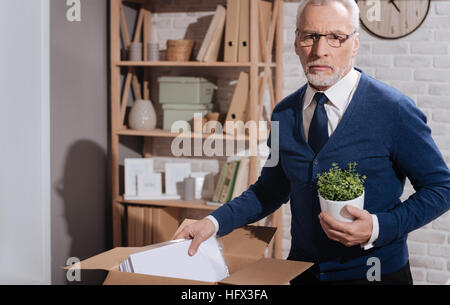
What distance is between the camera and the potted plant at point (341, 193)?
116cm

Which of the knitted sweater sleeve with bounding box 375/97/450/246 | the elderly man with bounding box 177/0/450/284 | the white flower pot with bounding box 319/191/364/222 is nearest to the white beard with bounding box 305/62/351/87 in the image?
the elderly man with bounding box 177/0/450/284

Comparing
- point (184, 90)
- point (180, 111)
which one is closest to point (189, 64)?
point (184, 90)

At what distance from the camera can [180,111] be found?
3.05 m

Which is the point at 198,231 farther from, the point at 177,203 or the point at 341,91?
the point at 177,203

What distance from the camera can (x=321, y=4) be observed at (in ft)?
4.28

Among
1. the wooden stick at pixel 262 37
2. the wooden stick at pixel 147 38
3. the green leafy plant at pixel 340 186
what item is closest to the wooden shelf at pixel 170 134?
the wooden stick at pixel 147 38

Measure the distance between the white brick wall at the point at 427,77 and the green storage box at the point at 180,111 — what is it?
0.78m

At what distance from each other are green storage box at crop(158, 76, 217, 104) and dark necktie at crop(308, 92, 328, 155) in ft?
5.36

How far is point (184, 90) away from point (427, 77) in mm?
1358

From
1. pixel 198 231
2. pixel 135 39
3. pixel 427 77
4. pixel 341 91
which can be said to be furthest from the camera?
pixel 135 39

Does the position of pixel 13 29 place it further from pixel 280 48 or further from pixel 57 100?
pixel 280 48

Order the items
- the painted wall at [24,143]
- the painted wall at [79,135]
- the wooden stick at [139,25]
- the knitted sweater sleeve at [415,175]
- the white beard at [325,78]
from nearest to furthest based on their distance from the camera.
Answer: the knitted sweater sleeve at [415,175]
the white beard at [325,78]
the painted wall at [24,143]
the painted wall at [79,135]
the wooden stick at [139,25]

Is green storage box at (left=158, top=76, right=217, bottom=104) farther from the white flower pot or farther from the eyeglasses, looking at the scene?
the white flower pot

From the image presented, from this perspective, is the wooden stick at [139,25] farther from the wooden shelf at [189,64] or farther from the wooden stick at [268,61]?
the wooden stick at [268,61]
